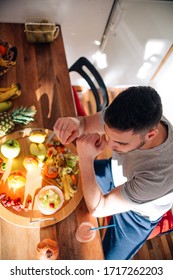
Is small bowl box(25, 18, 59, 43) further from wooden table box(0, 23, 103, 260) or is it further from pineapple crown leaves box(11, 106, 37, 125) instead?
pineapple crown leaves box(11, 106, 37, 125)

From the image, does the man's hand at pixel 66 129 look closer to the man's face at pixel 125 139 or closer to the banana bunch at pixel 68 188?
the banana bunch at pixel 68 188

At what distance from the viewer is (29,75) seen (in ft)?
5.24

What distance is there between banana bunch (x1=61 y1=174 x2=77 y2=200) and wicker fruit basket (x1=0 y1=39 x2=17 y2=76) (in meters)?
0.75

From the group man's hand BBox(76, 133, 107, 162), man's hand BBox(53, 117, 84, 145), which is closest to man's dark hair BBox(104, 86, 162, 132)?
man's hand BBox(76, 133, 107, 162)

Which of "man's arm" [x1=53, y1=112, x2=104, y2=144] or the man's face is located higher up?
"man's arm" [x1=53, y1=112, x2=104, y2=144]

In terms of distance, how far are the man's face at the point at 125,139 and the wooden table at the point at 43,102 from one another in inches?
14.3

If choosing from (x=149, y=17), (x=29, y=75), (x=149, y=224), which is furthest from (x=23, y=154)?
(x=149, y=17)

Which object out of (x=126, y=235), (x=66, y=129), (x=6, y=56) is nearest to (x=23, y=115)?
(x=66, y=129)

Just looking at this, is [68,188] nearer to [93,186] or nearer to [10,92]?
[93,186]

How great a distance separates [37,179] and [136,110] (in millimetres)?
619

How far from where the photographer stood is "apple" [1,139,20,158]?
1236 millimetres

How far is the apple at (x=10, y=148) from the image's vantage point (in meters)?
1.24
